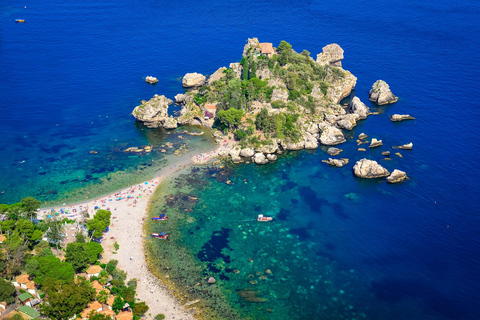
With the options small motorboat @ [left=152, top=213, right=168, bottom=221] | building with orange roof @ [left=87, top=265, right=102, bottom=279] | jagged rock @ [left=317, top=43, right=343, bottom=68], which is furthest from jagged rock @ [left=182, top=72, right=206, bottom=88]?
building with orange roof @ [left=87, top=265, right=102, bottom=279]

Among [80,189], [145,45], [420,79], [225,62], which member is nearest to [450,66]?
[420,79]

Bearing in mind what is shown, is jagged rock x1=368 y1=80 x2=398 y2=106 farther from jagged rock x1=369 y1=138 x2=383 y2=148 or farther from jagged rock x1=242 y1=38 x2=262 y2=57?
jagged rock x1=242 y1=38 x2=262 y2=57

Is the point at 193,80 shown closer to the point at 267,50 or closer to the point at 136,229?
the point at 267,50

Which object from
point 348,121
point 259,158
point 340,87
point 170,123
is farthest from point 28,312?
point 340,87

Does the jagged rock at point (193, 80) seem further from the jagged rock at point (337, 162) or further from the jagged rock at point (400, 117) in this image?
the jagged rock at point (400, 117)

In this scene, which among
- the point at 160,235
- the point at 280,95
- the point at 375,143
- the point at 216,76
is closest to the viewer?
the point at 160,235

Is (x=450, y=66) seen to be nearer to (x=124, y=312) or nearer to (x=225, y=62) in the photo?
(x=225, y=62)
